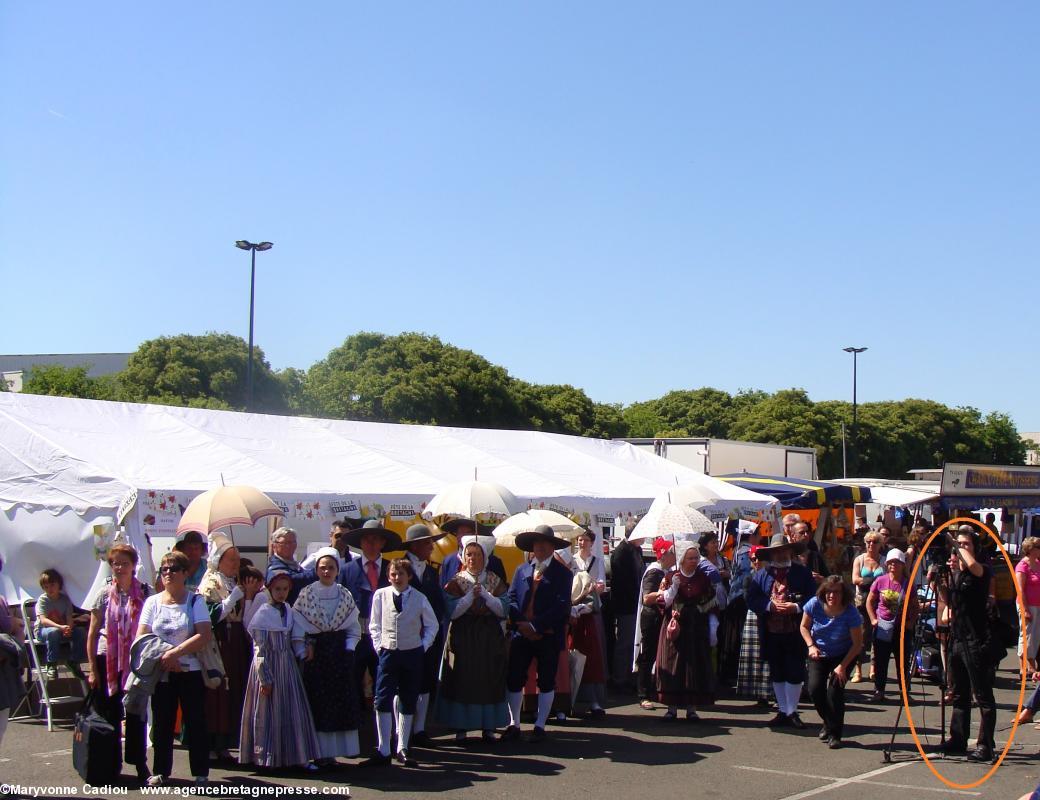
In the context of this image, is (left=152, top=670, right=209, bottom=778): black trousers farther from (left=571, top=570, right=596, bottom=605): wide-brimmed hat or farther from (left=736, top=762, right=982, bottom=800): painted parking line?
(left=571, top=570, right=596, bottom=605): wide-brimmed hat

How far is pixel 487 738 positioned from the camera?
30.6ft

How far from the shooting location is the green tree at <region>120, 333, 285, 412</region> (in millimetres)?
39625

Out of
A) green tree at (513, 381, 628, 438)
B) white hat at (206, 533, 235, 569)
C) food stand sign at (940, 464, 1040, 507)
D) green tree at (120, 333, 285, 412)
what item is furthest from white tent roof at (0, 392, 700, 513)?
green tree at (513, 381, 628, 438)

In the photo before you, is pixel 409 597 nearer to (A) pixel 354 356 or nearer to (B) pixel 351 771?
(B) pixel 351 771

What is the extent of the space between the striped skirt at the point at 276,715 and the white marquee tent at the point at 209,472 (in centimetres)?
309

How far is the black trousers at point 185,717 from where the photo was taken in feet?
24.1

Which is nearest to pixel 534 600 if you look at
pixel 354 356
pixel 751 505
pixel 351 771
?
pixel 351 771

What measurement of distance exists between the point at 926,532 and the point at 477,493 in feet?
20.1

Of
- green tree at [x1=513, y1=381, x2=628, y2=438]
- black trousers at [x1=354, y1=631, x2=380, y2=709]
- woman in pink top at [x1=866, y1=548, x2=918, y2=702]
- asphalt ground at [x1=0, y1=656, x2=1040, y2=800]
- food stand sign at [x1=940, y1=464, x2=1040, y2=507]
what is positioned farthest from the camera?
green tree at [x1=513, y1=381, x2=628, y2=438]

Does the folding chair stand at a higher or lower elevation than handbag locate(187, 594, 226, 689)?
lower

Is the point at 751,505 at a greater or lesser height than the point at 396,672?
greater

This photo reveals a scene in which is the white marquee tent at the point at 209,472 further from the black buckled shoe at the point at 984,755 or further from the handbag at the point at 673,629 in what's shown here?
the black buckled shoe at the point at 984,755

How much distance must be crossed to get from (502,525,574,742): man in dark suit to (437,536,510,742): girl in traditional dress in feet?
1.01

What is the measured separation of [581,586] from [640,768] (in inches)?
111
